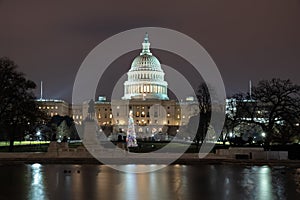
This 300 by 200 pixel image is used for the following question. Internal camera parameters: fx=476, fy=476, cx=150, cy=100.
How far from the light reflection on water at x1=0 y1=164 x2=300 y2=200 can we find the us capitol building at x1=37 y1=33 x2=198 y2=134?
134279 mm

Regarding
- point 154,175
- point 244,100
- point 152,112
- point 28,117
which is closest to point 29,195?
point 154,175

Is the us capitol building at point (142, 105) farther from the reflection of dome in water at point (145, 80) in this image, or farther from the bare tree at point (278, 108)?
the bare tree at point (278, 108)

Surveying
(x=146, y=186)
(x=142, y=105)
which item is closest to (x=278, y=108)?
(x=146, y=186)

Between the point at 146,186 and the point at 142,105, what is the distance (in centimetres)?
14608

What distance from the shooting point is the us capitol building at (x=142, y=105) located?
167m

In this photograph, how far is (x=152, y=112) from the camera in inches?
6590

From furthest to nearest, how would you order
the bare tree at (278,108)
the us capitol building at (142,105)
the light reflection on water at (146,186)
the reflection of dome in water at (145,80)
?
the reflection of dome in water at (145,80) → the us capitol building at (142,105) → the bare tree at (278,108) → the light reflection on water at (146,186)

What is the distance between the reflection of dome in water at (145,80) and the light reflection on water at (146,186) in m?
143

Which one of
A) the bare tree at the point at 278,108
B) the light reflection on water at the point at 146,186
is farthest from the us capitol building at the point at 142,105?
the light reflection on water at the point at 146,186

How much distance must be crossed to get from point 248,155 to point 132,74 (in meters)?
134

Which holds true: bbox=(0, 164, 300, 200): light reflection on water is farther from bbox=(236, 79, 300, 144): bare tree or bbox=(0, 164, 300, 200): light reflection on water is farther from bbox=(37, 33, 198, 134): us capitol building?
bbox=(37, 33, 198, 134): us capitol building

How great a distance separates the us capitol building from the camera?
16712 cm

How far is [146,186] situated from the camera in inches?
845

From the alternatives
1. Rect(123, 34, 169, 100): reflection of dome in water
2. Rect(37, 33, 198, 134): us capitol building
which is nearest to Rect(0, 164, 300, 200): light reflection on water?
Rect(37, 33, 198, 134): us capitol building
